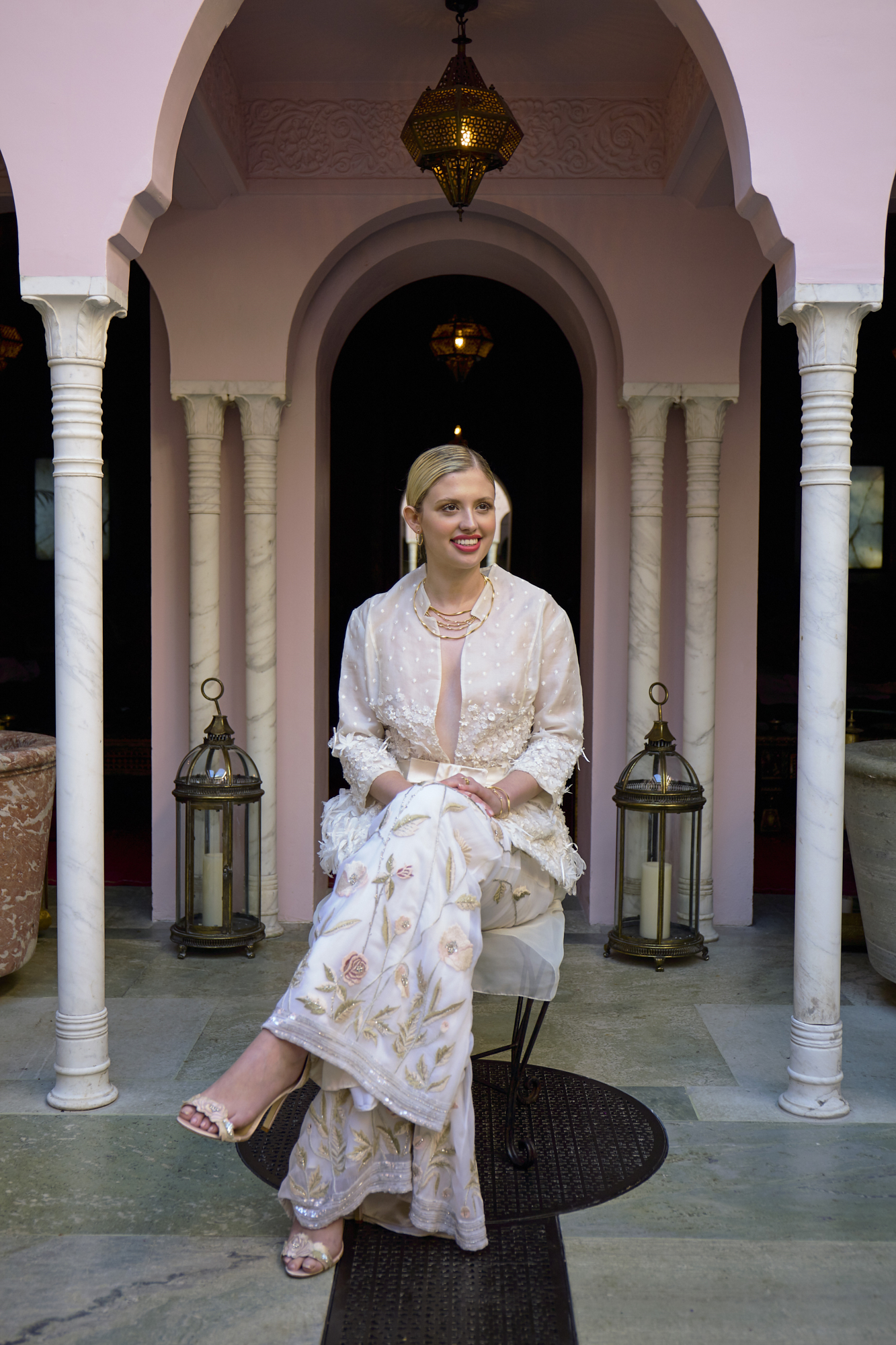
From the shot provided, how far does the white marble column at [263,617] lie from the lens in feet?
18.0

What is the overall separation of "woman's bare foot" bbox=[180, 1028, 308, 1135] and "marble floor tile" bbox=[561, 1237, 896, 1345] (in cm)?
73

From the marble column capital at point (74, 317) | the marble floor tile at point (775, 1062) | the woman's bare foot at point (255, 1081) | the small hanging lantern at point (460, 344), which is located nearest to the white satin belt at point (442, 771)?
the woman's bare foot at point (255, 1081)

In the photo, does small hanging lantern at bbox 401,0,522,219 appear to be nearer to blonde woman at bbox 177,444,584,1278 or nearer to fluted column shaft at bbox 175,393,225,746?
blonde woman at bbox 177,444,584,1278

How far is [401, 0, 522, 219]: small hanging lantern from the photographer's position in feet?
13.6

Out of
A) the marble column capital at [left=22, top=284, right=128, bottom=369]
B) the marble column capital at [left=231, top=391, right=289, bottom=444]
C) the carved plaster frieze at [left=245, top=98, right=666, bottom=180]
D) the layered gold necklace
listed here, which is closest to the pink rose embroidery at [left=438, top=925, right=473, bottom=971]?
the layered gold necklace

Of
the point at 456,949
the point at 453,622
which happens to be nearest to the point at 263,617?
the point at 453,622

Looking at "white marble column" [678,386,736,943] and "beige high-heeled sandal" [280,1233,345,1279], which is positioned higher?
"white marble column" [678,386,736,943]

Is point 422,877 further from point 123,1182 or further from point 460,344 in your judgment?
point 460,344

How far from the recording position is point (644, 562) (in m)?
5.49

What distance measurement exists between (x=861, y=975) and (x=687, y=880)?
36.7 inches

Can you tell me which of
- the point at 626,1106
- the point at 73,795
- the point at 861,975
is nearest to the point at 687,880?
the point at 861,975

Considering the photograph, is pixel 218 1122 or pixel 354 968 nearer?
pixel 218 1122

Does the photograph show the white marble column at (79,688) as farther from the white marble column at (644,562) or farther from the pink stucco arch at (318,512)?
the white marble column at (644,562)

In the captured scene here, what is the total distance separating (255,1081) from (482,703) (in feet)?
3.82
